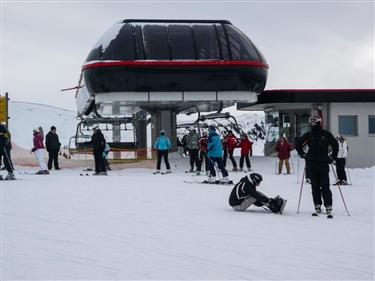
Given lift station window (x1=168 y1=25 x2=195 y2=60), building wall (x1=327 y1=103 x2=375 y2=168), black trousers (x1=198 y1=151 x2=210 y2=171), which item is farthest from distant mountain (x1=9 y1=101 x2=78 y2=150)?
black trousers (x1=198 y1=151 x2=210 y2=171)

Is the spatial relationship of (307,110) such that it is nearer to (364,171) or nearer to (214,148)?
(364,171)

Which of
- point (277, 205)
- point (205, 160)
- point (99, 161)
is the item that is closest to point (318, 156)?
point (277, 205)

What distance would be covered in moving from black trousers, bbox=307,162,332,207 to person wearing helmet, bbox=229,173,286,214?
640 millimetres

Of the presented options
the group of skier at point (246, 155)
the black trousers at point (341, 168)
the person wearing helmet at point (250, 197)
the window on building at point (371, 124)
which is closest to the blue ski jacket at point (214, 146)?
the group of skier at point (246, 155)

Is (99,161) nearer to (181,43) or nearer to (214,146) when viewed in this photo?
(214,146)

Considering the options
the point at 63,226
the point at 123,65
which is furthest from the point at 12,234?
the point at 123,65

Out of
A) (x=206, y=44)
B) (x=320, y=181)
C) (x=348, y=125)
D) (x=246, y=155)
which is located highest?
(x=206, y=44)

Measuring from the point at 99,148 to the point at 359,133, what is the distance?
45.3 ft

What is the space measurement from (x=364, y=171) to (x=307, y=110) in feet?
24.1

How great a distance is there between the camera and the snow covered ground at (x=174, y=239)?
6.16m

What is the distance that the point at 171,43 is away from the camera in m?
25.0

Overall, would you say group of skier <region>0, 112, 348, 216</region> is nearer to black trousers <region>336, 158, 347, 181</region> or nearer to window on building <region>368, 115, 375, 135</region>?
black trousers <region>336, 158, 347, 181</region>

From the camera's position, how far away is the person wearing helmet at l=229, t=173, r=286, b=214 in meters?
10.5

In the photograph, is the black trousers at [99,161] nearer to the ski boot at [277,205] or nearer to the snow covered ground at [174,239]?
the snow covered ground at [174,239]
